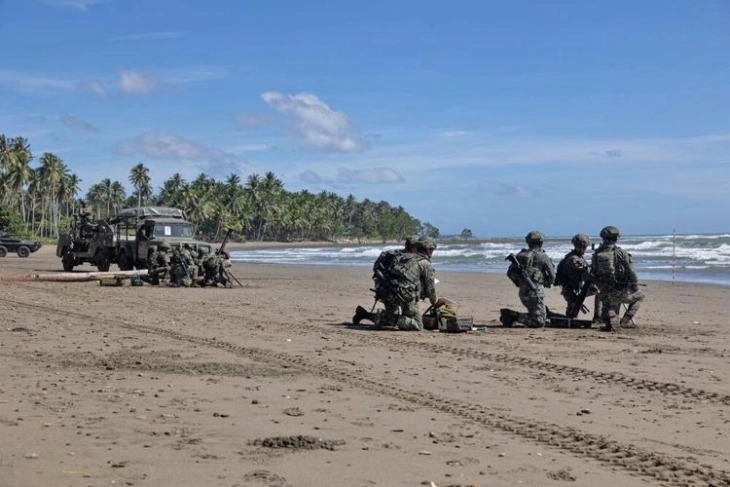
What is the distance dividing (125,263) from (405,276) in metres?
18.1

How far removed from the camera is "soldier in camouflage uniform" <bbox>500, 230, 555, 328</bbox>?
14.3 meters

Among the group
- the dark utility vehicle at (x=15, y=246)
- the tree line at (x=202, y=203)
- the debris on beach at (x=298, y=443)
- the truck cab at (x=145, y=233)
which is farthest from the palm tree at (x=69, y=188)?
the debris on beach at (x=298, y=443)

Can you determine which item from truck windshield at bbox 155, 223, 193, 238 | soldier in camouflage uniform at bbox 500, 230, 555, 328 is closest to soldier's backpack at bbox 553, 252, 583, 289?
soldier in camouflage uniform at bbox 500, 230, 555, 328

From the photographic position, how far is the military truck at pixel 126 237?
2825 cm

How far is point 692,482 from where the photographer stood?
5391mm

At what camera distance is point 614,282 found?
1412 cm

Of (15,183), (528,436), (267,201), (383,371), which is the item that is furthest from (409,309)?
(267,201)

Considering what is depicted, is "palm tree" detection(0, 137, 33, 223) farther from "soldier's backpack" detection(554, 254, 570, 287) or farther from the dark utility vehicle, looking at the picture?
"soldier's backpack" detection(554, 254, 570, 287)

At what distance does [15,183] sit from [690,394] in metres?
99.0

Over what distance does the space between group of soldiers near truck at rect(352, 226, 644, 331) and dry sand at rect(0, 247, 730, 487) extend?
1.72 ft

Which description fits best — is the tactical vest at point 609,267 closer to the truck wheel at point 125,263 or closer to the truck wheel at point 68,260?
the truck wheel at point 125,263

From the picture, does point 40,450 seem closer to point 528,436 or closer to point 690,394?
point 528,436

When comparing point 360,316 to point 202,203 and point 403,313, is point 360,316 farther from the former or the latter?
point 202,203

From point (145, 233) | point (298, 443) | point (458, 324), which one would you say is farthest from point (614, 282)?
point (145, 233)
